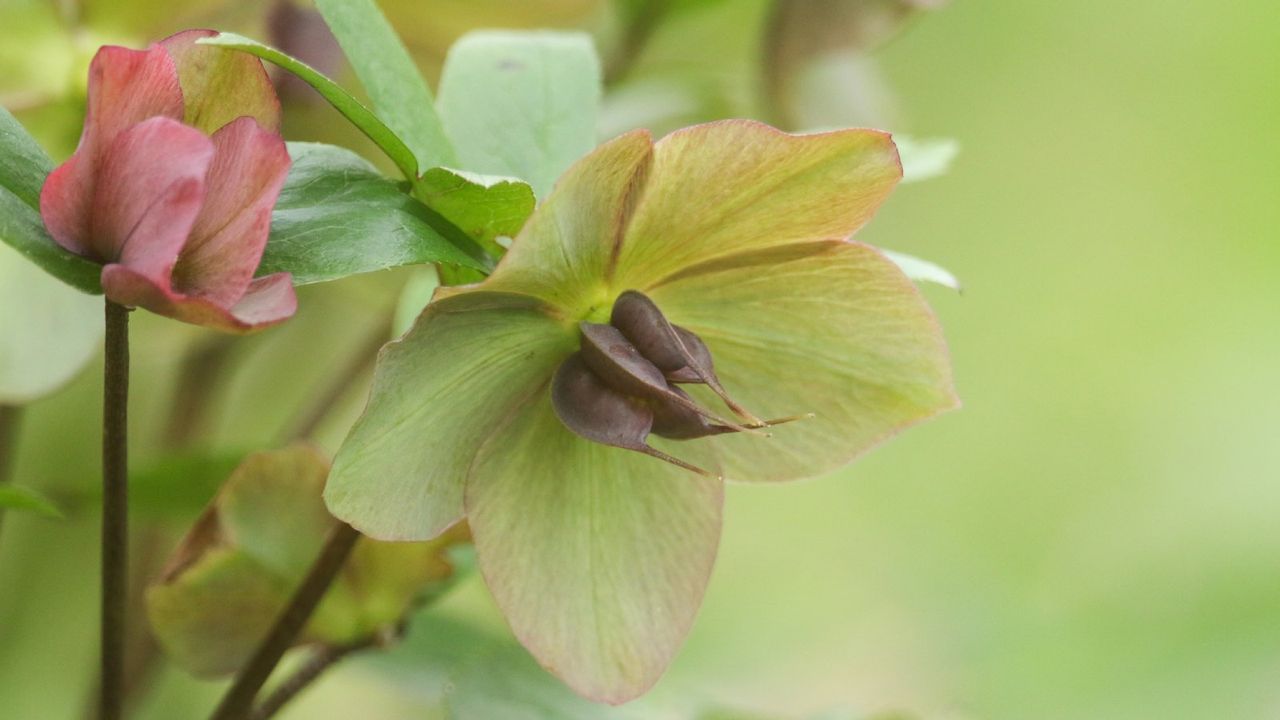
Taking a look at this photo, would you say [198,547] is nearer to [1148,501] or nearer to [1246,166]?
[1148,501]

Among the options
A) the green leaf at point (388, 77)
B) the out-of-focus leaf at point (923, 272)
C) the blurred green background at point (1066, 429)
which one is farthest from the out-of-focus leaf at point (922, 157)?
the blurred green background at point (1066, 429)

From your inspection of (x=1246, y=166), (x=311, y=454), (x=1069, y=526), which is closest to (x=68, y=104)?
(x=311, y=454)

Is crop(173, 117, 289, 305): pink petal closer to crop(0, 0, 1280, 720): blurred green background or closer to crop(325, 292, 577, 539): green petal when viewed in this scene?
crop(325, 292, 577, 539): green petal

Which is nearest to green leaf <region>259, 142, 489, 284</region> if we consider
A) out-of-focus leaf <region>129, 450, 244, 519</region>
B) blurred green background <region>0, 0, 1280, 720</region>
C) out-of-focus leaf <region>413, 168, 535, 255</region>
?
out-of-focus leaf <region>413, 168, 535, 255</region>

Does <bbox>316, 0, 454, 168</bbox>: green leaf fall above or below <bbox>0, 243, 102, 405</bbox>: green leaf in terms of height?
above

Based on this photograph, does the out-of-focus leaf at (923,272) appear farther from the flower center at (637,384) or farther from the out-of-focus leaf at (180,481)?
the out-of-focus leaf at (180,481)
